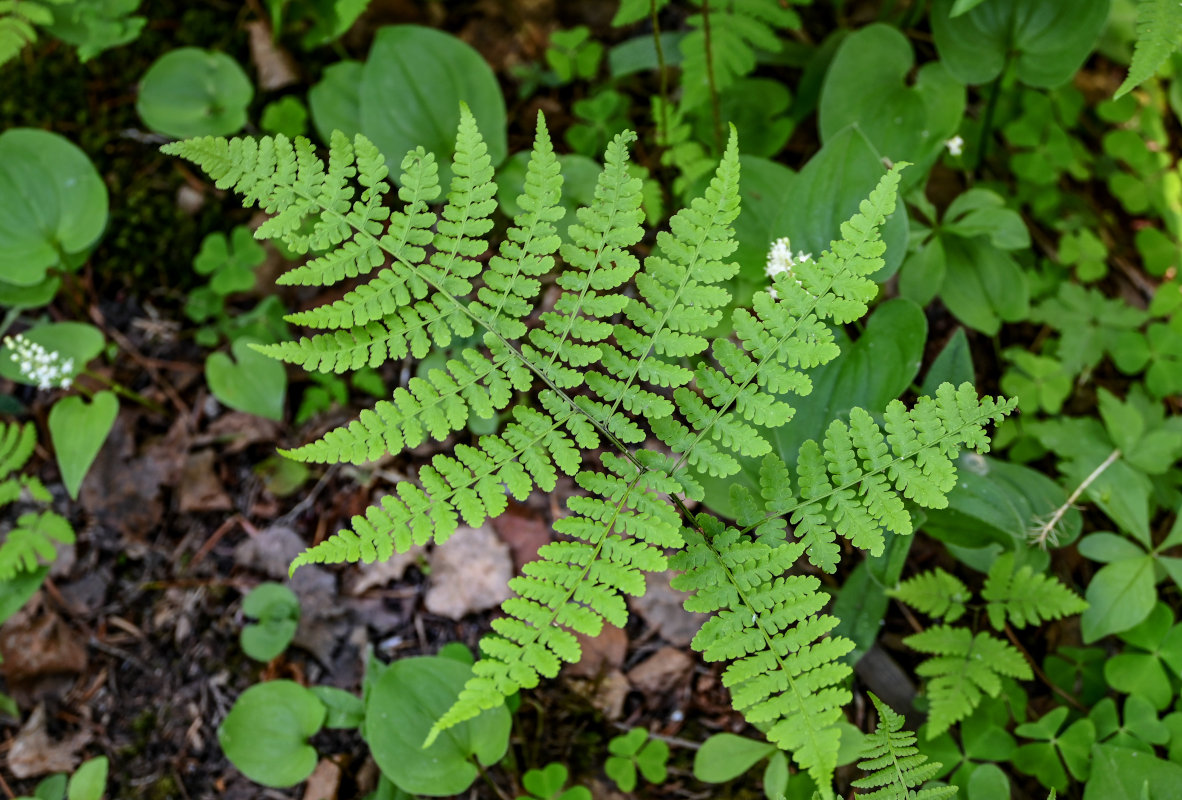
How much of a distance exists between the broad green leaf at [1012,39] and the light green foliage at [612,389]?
1659 millimetres

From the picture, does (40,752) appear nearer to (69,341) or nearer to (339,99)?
(69,341)

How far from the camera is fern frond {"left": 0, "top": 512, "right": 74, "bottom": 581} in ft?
10.5

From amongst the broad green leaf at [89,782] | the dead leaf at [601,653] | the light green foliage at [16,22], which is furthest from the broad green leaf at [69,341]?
the dead leaf at [601,653]

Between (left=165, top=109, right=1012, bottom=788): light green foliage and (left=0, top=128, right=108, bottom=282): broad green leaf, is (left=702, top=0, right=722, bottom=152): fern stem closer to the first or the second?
(left=165, top=109, right=1012, bottom=788): light green foliage

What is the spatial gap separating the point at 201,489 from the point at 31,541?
2.14 feet

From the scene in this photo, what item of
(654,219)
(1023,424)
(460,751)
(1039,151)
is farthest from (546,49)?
(460,751)

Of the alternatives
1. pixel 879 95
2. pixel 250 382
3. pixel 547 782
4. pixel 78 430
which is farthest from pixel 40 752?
pixel 879 95

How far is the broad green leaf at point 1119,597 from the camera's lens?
8.86 feet

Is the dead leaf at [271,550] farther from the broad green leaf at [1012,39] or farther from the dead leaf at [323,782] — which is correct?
the broad green leaf at [1012,39]

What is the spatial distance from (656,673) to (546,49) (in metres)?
3.02

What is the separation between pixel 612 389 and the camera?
216 cm

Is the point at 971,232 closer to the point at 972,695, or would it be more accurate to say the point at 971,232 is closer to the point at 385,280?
the point at 972,695

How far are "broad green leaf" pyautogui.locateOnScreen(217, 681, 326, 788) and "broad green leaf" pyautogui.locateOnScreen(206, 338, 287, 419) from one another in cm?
113

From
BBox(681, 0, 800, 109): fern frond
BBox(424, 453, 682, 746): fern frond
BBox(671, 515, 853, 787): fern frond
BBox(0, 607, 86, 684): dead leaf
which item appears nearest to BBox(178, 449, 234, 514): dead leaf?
BBox(0, 607, 86, 684): dead leaf
